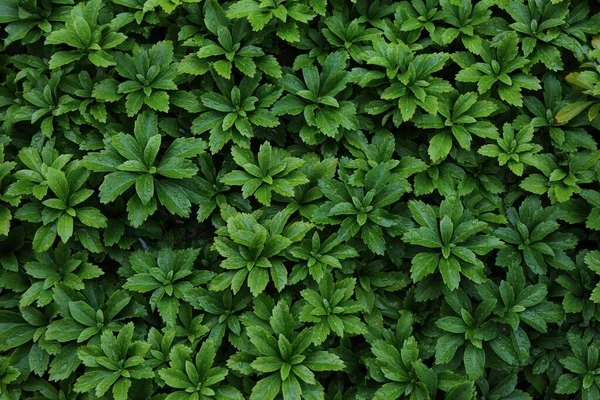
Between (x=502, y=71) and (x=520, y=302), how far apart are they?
1247mm

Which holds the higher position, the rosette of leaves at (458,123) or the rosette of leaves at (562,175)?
the rosette of leaves at (458,123)

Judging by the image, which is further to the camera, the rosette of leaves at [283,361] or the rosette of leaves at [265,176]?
the rosette of leaves at [265,176]

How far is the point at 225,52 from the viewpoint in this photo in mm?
3227

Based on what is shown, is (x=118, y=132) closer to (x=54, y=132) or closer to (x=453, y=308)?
(x=54, y=132)

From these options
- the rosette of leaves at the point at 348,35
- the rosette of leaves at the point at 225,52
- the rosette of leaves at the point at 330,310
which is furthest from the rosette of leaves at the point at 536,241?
the rosette of leaves at the point at 225,52

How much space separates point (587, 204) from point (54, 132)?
296cm

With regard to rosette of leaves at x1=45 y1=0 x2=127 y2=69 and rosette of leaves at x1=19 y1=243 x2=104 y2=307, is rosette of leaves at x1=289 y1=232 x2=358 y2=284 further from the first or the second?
rosette of leaves at x1=45 y1=0 x2=127 y2=69

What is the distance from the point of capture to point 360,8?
137 inches

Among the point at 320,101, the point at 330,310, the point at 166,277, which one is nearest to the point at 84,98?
the point at 166,277

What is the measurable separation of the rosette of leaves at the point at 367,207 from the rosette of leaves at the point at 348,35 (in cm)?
71

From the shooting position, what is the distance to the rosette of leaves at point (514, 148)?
3.18 m

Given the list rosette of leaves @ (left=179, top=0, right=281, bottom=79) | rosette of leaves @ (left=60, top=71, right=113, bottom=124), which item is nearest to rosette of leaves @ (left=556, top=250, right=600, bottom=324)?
rosette of leaves @ (left=179, top=0, right=281, bottom=79)

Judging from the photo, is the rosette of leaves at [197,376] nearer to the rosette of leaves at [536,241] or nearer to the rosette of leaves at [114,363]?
the rosette of leaves at [114,363]

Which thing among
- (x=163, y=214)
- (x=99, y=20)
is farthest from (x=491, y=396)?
(x=99, y=20)
